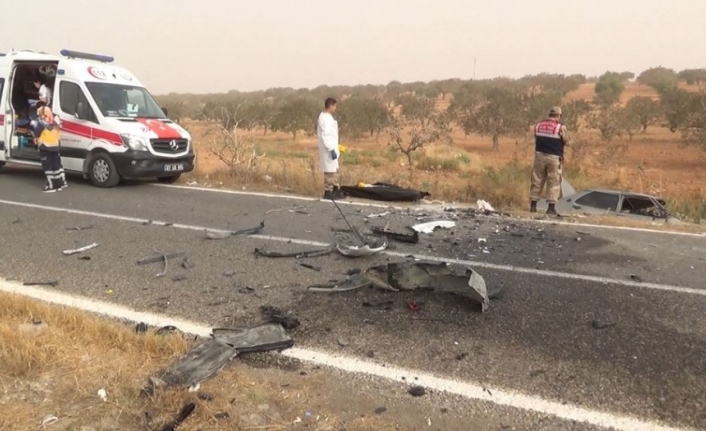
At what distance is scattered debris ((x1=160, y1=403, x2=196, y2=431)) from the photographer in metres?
2.76

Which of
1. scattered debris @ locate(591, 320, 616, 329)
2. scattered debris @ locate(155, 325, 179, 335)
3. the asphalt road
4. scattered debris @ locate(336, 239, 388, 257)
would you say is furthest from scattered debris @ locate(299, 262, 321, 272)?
scattered debris @ locate(591, 320, 616, 329)

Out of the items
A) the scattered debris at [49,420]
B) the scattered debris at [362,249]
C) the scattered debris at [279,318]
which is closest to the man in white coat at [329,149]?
the scattered debris at [362,249]

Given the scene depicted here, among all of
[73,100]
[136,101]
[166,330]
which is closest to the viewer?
[166,330]

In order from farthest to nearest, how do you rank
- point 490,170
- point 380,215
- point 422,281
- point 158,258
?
point 490,170 → point 380,215 → point 158,258 → point 422,281

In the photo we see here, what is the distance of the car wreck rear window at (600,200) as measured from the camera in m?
10.1

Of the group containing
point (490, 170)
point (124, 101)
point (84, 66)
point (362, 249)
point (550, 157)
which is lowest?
point (490, 170)

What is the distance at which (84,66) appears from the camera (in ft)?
36.6

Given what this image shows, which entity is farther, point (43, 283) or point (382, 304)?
point (43, 283)

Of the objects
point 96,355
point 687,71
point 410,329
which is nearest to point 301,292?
point 410,329

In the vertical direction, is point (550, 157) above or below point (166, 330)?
above

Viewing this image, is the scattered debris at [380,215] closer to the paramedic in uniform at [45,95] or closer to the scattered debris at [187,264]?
the scattered debris at [187,264]

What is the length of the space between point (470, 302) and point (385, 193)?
5359mm

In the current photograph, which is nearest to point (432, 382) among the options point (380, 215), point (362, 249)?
point (362, 249)

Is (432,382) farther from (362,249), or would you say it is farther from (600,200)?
(600,200)
